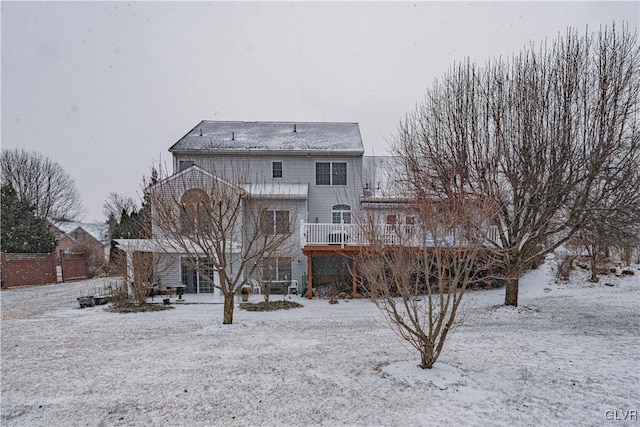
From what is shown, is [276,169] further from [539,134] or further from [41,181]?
[41,181]

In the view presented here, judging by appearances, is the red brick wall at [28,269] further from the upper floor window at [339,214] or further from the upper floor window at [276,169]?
the upper floor window at [339,214]

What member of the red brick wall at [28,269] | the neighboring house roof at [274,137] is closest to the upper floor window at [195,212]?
the neighboring house roof at [274,137]

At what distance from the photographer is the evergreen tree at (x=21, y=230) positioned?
2217 cm

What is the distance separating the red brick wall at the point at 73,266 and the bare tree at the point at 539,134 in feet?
81.3

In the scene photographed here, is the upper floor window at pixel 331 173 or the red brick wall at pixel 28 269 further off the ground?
the upper floor window at pixel 331 173

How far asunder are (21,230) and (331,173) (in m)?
19.5

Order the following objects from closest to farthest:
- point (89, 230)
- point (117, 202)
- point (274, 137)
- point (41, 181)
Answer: point (274, 137)
point (41, 181)
point (89, 230)
point (117, 202)

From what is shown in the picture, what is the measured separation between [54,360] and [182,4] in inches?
490

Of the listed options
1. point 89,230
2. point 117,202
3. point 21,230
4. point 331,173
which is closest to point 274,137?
point 331,173

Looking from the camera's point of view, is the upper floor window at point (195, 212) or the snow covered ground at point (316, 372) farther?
the upper floor window at point (195, 212)

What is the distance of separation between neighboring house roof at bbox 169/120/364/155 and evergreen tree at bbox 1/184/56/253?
1167 cm

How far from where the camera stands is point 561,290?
16.3 m

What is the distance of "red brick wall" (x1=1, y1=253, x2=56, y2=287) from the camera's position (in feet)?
68.4

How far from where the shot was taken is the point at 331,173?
19.5 m
